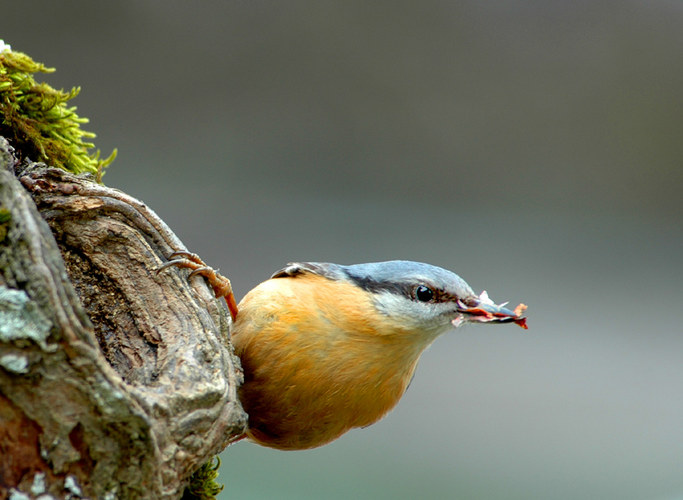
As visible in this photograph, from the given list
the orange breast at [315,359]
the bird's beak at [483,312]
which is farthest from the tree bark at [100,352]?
the bird's beak at [483,312]

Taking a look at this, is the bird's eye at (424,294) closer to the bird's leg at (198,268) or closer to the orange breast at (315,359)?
the orange breast at (315,359)

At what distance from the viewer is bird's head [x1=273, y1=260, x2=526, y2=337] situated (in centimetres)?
154

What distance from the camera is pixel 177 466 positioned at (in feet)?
3.50

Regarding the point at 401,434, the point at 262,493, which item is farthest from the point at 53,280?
the point at 401,434

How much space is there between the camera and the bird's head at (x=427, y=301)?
1.54 meters

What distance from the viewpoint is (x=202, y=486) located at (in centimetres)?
142

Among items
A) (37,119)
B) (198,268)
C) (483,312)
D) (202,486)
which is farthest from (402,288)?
(37,119)

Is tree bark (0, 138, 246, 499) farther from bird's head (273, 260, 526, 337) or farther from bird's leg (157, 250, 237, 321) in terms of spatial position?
bird's head (273, 260, 526, 337)

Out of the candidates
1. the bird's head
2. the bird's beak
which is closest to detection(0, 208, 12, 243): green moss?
the bird's head

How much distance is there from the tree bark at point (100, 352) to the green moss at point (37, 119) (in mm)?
83

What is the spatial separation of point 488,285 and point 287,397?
2279mm

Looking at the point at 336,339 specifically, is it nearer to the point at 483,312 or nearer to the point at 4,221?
the point at 483,312

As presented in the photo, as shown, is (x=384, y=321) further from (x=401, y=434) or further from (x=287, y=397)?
(x=401, y=434)

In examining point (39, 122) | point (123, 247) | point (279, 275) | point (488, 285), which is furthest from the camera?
point (488, 285)
